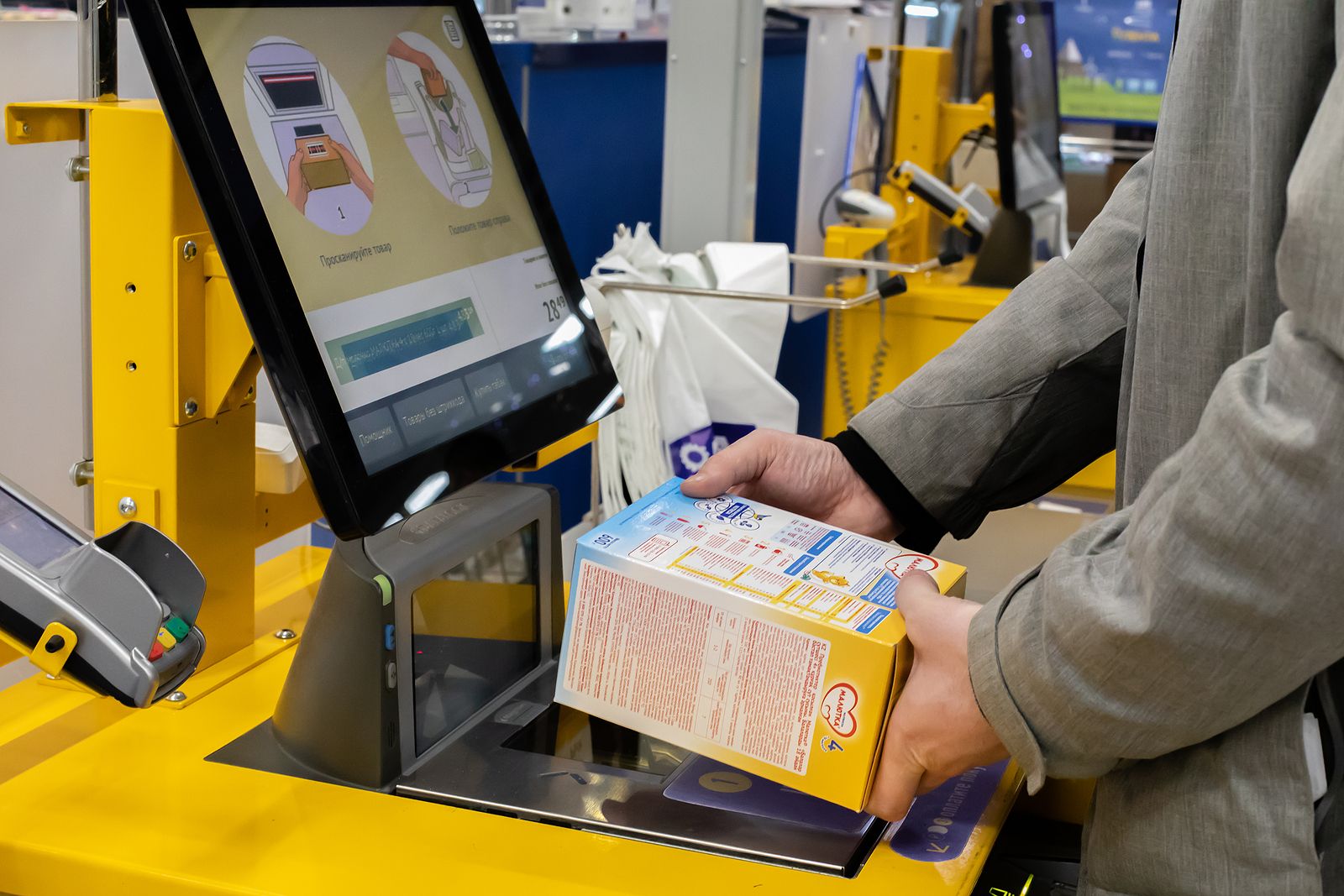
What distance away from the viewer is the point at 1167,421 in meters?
0.69

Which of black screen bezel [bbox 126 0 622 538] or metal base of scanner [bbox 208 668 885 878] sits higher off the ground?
black screen bezel [bbox 126 0 622 538]

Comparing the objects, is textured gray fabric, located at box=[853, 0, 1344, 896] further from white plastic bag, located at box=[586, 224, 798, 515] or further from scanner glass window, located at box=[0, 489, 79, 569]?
white plastic bag, located at box=[586, 224, 798, 515]

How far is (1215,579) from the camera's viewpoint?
562 mm

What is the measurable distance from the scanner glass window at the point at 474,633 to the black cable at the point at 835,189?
2.24 m

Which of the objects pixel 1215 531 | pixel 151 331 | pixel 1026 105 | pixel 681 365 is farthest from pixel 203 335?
pixel 1026 105

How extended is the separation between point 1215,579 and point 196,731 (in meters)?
0.62

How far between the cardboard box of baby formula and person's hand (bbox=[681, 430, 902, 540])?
188 millimetres

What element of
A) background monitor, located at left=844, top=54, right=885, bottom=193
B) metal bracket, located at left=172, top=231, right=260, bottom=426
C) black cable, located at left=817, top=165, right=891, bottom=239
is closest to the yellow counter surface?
metal bracket, located at left=172, top=231, right=260, bottom=426

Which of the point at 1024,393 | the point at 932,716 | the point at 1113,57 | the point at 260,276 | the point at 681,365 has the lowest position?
the point at 681,365

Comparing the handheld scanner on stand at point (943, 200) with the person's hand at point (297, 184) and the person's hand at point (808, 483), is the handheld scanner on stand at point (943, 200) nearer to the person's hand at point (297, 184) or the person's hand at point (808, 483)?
the person's hand at point (808, 483)

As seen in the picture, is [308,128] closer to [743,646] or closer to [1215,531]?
[743,646]

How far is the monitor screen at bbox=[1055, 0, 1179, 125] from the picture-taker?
4.78 meters

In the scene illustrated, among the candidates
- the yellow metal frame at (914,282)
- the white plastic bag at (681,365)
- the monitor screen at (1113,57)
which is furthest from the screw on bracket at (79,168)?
the monitor screen at (1113,57)

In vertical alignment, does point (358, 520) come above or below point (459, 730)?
above
